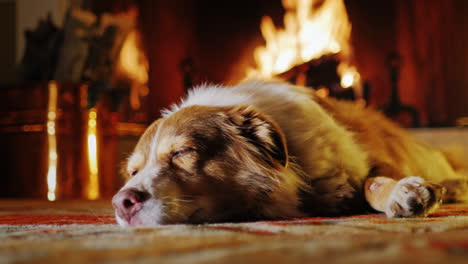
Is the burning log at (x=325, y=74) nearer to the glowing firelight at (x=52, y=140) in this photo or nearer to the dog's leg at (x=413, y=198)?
the glowing firelight at (x=52, y=140)

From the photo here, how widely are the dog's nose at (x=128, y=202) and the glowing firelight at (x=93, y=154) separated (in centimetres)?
214

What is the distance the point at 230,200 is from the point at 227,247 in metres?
0.60

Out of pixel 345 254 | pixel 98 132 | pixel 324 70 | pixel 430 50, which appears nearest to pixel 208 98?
pixel 345 254

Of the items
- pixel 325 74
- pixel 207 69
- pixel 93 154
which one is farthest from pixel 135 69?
pixel 325 74

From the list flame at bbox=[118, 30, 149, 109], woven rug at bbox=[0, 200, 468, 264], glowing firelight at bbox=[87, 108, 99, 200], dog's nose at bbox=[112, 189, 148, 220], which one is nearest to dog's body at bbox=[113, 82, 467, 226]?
dog's nose at bbox=[112, 189, 148, 220]

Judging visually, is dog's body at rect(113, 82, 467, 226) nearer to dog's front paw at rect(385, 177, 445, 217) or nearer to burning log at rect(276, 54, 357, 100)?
dog's front paw at rect(385, 177, 445, 217)

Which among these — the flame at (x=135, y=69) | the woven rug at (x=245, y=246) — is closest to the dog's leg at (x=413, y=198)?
the woven rug at (x=245, y=246)

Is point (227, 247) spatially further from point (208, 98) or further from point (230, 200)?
point (208, 98)

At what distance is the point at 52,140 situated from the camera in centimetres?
314

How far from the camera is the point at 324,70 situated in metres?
3.99

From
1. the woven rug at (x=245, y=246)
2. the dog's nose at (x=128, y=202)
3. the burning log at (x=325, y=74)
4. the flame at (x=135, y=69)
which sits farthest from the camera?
the flame at (x=135, y=69)

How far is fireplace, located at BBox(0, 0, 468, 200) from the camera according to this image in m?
3.18

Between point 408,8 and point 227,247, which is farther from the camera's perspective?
point 408,8

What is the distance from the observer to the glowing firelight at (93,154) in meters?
3.23
